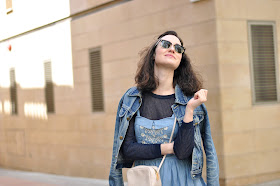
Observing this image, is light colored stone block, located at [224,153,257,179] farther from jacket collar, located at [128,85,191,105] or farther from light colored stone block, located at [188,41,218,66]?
jacket collar, located at [128,85,191,105]

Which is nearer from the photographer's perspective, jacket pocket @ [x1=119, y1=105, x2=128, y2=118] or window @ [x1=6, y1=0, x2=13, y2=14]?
jacket pocket @ [x1=119, y1=105, x2=128, y2=118]

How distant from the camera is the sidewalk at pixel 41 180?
1166 cm

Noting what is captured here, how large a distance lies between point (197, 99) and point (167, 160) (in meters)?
0.46

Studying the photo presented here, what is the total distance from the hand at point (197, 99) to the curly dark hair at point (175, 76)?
25 cm

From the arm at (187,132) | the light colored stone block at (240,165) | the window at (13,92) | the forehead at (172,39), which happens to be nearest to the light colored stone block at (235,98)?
the light colored stone block at (240,165)

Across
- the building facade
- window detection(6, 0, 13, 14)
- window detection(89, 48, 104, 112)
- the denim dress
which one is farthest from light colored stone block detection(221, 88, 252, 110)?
window detection(6, 0, 13, 14)

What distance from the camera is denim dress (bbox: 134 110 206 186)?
333 centimetres

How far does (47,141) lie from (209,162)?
11227 mm

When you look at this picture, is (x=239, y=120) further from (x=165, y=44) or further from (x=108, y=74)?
(x=165, y=44)

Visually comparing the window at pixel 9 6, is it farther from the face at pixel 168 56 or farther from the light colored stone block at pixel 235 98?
the face at pixel 168 56

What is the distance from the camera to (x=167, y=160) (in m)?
3.36

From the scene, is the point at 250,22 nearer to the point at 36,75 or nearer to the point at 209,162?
the point at 209,162

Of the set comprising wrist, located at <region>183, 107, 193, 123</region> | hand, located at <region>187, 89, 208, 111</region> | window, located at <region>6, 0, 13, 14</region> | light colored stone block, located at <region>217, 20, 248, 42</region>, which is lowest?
wrist, located at <region>183, 107, 193, 123</region>

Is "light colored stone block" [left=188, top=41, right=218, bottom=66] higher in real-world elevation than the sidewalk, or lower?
higher
